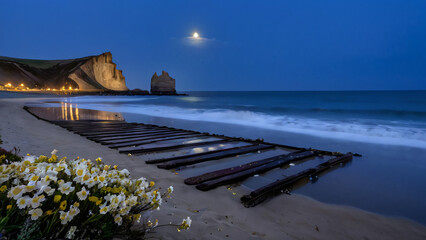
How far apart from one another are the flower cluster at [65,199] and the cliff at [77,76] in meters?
131

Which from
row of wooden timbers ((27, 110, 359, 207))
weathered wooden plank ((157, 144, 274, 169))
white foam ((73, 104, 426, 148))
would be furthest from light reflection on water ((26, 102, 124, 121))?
weathered wooden plank ((157, 144, 274, 169))

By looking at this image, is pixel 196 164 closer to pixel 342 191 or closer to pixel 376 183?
pixel 342 191

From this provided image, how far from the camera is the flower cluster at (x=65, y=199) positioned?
1679 millimetres

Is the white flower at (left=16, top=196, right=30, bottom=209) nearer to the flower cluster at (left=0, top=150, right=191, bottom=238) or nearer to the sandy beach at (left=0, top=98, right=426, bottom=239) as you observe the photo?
the flower cluster at (left=0, top=150, right=191, bottom=238)

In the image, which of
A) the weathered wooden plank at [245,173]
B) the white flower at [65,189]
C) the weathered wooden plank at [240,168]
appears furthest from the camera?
the weathered wooden plank at [240,168]

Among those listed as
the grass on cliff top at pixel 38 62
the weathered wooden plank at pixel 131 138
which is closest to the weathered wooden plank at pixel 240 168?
the weathered wooden plank at pixel 131 138

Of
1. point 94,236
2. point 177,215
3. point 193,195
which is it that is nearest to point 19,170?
point 94,236

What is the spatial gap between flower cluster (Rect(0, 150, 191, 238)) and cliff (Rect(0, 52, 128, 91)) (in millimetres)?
130922

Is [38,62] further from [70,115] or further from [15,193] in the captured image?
[15,193]

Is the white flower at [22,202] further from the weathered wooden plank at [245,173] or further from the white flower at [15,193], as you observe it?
the weathered wooden plank at [245,173]

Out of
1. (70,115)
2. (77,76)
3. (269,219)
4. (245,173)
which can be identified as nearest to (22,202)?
(269,219)

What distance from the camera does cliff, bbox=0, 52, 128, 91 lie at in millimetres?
124125

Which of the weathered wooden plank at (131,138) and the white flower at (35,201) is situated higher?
the white flower at (35,201)

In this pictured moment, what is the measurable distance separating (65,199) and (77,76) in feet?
471
